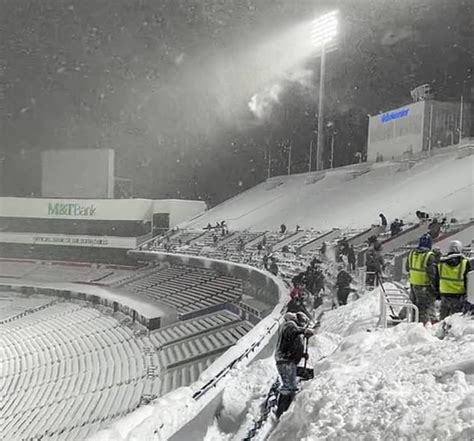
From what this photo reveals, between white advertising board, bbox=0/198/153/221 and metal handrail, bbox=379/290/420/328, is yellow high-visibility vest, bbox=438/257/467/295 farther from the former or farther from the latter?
white advertising board, bbox=0/198/153/221

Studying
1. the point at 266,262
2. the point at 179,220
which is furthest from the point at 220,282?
the point at 266,262

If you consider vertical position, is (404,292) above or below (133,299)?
above

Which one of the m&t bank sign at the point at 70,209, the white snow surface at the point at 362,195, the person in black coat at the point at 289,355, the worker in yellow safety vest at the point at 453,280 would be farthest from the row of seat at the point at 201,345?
the person in black coat at the point at 289,355

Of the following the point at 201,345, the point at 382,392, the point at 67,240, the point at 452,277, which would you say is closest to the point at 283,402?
the point at 382,392

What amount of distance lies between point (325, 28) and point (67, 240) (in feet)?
7.03

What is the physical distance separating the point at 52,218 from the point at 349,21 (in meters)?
2.09

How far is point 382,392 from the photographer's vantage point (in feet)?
4.93

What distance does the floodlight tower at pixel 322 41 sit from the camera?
2.78 meters

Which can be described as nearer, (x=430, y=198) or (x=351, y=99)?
(x=351, y=99)

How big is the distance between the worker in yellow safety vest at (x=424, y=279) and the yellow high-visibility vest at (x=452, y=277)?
119 millimetres

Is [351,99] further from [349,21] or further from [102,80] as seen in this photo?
[102,80]

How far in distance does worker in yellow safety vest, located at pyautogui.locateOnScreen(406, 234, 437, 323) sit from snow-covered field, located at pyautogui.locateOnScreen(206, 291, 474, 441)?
404mm

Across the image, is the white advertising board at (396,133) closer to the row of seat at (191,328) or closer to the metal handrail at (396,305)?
the metal handrail at (396,305)

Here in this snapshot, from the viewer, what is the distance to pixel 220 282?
18.6ft
